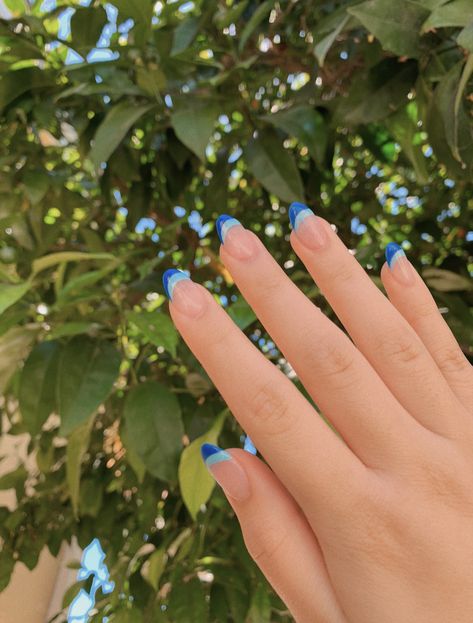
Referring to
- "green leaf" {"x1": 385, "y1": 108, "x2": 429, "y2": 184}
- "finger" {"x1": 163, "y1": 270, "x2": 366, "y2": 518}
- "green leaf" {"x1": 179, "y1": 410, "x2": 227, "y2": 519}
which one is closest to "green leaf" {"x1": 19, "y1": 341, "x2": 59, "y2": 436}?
"green leaf" {"x1": 179, "y1": 410, "x2": 227, "y2": 519}

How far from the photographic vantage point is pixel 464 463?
0.29 metres

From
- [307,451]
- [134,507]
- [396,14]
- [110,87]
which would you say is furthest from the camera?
[134,507]

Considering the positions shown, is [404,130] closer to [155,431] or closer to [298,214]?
[298,214]

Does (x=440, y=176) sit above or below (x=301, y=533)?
below

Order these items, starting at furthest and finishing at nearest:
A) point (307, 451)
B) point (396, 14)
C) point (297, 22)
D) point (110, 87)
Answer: point (297, 22)
point (110, 87)
point (396, 14)
point (307, 451)

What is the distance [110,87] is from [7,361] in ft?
0.83

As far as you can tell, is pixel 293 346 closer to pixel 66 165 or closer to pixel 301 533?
pixel 301 533

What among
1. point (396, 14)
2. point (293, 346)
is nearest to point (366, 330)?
point (293, 346)

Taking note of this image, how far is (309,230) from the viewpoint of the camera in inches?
12.5

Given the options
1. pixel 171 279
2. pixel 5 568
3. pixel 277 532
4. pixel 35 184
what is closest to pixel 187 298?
pixel 171 279

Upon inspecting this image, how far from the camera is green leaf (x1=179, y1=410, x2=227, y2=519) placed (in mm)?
463

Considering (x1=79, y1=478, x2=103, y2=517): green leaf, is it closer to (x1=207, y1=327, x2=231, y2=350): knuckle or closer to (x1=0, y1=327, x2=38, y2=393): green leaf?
(x1=0, y1=327, x2=38, y2=393): green leaf

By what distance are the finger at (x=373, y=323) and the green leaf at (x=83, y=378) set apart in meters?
0.19

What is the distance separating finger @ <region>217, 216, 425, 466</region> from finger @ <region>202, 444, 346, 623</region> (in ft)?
0.15
